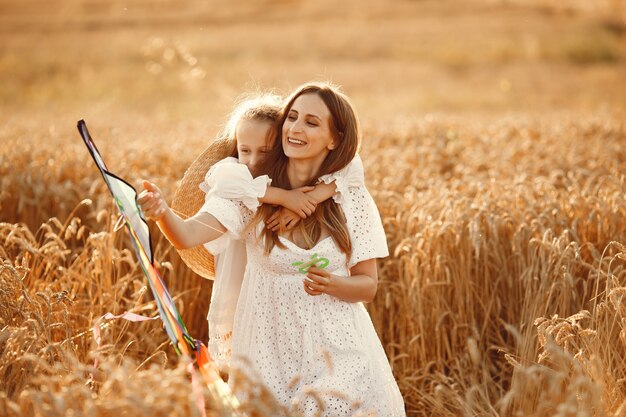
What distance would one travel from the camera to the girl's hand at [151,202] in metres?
2.82

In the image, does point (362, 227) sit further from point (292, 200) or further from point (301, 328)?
point (301, 328)

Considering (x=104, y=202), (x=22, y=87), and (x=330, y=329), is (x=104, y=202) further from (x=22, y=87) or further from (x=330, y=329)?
(x=22, y=87)

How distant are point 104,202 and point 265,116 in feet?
6.04

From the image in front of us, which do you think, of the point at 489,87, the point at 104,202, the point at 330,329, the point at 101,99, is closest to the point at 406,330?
the point at 330,329

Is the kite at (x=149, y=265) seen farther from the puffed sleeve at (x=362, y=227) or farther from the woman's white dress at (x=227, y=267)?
the puffed sleeve at (x=362, y=227)

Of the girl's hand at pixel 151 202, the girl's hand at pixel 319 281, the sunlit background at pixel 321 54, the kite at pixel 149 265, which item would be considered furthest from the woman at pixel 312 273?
the sunlit background at pixel 321 54

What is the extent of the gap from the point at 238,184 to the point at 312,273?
490mm

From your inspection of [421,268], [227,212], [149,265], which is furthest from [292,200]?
[421,268]

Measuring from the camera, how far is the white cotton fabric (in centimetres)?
316

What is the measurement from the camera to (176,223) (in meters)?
2.96

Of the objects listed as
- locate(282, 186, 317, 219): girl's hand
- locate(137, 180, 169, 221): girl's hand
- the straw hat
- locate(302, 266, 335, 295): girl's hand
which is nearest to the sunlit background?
the straw hat

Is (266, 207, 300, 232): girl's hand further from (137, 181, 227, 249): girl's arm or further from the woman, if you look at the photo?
(137, 181, 227, 249): girl's arm

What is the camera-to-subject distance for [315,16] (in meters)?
42.0

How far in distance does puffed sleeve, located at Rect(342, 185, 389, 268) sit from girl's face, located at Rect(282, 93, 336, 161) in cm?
27
